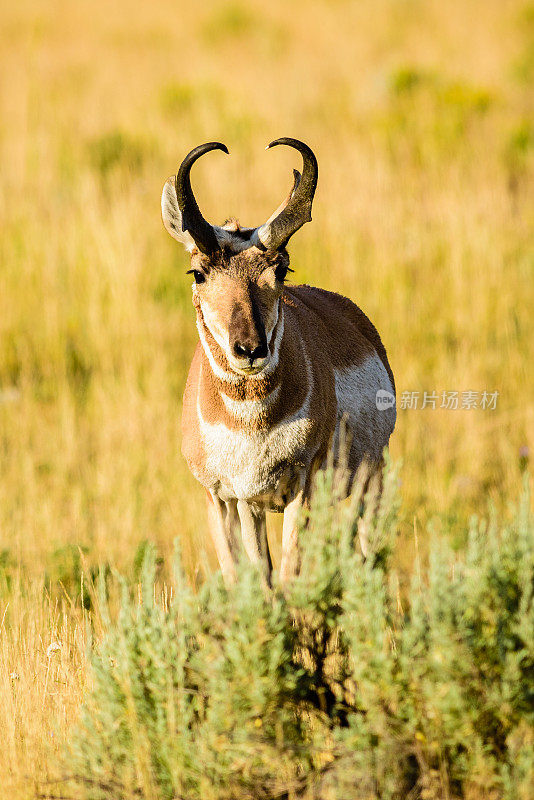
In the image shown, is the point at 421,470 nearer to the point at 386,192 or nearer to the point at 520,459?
the point at 520,459

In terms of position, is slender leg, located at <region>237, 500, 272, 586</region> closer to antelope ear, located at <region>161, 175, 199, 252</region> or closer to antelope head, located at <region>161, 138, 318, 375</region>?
antelope head, located at <region>161, 138, 318, 375</region>

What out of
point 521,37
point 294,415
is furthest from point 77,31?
point 294,415

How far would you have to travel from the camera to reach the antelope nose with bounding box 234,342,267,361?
12.2 feet

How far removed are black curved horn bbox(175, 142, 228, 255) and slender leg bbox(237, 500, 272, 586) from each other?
1103 mm

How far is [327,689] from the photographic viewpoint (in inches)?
135

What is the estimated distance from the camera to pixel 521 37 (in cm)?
1806

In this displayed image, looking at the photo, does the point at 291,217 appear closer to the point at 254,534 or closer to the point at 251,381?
the point at 251,381

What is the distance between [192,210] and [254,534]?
1403mm

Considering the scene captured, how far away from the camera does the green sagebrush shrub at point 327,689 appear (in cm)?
305

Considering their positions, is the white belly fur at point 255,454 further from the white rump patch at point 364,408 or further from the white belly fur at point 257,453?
the white rump patch at point 364,408

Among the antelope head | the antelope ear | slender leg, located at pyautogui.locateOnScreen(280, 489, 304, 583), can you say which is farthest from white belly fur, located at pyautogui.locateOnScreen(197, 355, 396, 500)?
the antelope ear

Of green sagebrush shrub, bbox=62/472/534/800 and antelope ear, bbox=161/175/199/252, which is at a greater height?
antelope ear, bbox=161/175/199/252

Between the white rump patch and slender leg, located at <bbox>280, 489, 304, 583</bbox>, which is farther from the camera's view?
the white rump patch

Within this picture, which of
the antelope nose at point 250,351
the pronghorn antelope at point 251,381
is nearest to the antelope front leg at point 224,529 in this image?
the pronghorn antelope at point 251,381
